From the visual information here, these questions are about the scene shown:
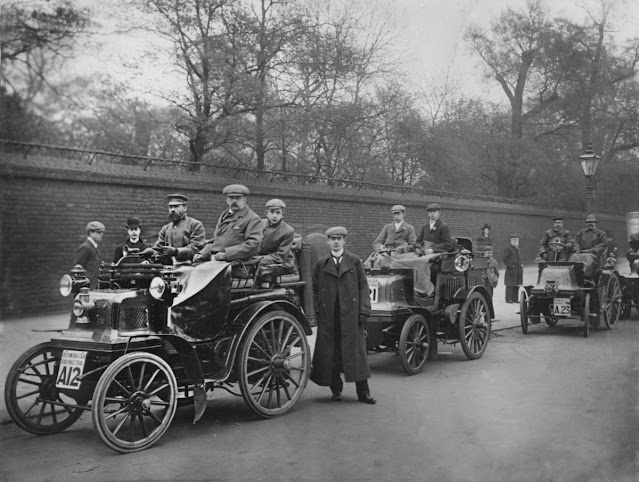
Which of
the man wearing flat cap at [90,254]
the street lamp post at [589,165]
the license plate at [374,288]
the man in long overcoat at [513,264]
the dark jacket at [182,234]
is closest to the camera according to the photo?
the dark jacket at [182,234]

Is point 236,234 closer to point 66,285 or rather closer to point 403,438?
point 66,285

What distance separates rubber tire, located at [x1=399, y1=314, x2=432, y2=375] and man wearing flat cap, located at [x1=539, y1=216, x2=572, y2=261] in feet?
14.1

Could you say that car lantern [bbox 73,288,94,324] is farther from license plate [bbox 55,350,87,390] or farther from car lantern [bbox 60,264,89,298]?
license plate [bbox 55,350,87,390]

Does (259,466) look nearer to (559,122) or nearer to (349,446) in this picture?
(349,446)

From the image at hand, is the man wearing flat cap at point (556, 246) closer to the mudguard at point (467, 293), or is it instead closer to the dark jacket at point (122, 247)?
the mudguard at point (467, 293)

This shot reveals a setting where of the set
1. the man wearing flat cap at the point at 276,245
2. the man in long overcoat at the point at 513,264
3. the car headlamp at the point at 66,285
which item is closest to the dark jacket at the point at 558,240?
the man in long overcoat at the point at 513,264

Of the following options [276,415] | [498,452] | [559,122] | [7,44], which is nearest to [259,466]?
[276,415]

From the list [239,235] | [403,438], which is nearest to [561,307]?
[403,438]

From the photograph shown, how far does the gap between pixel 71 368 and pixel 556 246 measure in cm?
875

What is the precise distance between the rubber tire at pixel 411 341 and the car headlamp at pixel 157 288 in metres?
3.28

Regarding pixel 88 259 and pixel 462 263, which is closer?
pixel 462 263

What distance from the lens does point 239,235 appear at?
19.0 feet

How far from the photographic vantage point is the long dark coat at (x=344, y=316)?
19.1ft

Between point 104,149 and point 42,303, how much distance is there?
301 cm
